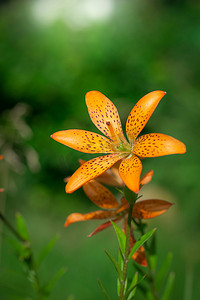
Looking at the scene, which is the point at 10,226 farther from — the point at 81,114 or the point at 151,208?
the point at 81,114

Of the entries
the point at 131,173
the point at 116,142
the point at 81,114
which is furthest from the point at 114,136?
the point at 81,114

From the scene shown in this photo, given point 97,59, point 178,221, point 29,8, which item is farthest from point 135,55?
point 29,8

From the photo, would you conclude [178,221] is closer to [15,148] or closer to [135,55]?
[15,148]

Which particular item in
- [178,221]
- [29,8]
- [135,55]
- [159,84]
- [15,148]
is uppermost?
[29,8]

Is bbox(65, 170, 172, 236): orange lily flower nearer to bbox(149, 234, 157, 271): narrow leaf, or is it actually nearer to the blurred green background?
bbox(149, 234, 157, 271): narrow leaf

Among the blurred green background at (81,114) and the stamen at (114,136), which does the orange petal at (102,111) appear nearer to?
the stamen at (114,136)

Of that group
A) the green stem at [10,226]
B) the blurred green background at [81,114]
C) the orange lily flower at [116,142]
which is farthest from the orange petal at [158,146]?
the blurred green background at [81,114]
